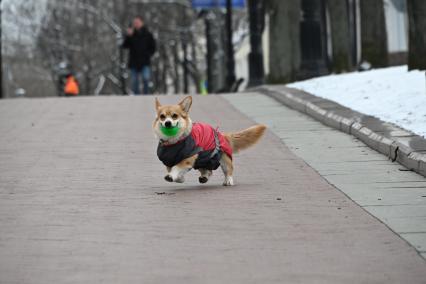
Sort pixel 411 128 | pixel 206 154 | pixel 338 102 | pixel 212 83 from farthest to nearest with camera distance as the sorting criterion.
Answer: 1. pixel 212 83
2. pixel 338 102
3. pixel 411 128
4. pixel 206 154

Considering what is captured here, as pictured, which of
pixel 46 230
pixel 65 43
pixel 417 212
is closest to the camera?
pixel 46 230

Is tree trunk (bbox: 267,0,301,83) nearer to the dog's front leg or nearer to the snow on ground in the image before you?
the snow on ground

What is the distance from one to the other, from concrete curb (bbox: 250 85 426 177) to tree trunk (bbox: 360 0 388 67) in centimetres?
299

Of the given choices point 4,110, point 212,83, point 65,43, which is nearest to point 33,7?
point 65,43

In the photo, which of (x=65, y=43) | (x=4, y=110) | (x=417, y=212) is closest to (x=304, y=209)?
(x=417, y=212)

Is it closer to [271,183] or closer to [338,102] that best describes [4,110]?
[338,102]

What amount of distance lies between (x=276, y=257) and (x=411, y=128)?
755 cm

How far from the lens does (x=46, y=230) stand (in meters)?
9.88

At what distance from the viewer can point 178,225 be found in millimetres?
Result: 10086

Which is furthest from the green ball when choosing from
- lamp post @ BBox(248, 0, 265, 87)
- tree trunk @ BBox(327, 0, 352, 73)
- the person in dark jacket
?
lamp post @ BBox(248, 0, 265, 87)

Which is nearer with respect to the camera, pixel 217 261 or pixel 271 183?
pixel 217 261

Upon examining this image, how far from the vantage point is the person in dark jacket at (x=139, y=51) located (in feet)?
105

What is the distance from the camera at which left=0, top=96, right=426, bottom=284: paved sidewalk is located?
8180mm

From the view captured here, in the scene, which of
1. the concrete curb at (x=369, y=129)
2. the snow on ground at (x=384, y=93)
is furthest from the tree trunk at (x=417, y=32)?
the concrete curb at (x=369, y=129)
